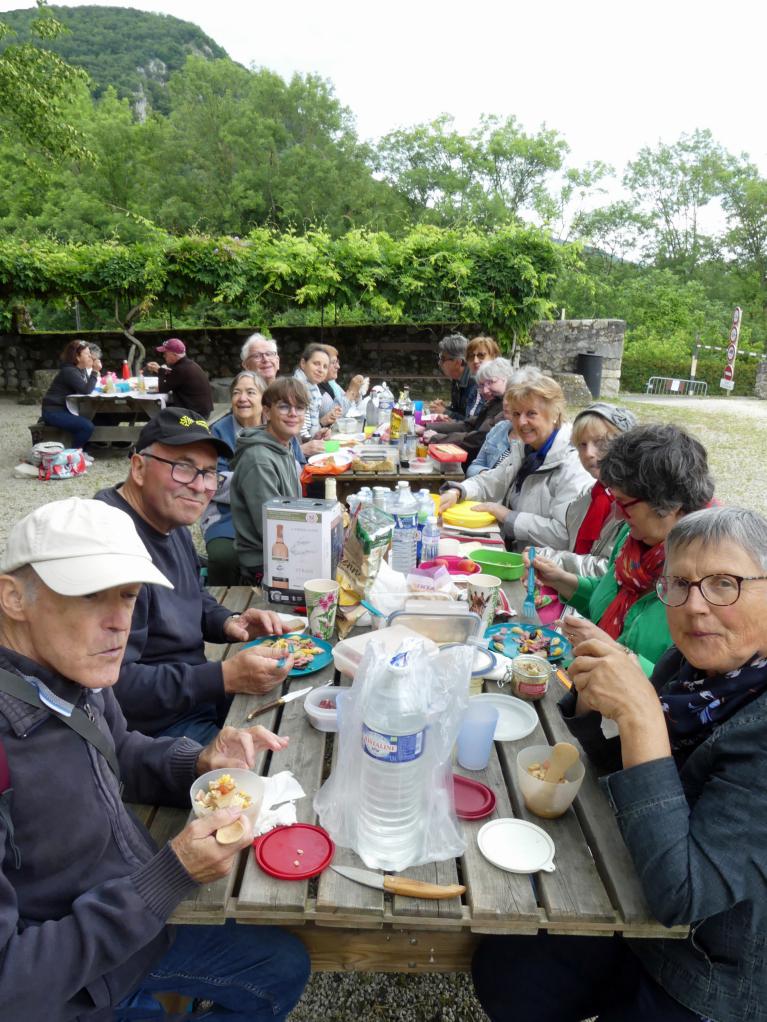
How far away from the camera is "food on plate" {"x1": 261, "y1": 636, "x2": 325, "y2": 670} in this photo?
7.00 ft

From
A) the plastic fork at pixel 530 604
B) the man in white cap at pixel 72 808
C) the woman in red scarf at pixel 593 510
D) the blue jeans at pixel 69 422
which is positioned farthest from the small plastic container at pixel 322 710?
the blue jeans at pixel 69 422

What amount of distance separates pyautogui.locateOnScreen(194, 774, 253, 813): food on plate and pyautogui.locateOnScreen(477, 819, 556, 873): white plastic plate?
0.55 m

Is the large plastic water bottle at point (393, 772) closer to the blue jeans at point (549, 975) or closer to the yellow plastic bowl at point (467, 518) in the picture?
the blue jeans at point (549, 975)

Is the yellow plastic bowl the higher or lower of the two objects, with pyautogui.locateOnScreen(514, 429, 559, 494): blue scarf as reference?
lower

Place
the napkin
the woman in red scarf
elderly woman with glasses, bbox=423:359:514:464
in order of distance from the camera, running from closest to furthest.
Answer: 1. the napkin
2. the woman in red scarf
3. elderly woman with glasses, bbox=423:359:514:464

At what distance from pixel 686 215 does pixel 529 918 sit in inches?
1840

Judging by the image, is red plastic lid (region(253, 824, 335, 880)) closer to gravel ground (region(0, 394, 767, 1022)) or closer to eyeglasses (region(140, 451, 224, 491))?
gravel ground (region(0, 394, 767, 1022))

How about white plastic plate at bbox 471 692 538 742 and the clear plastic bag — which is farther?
white plastic plate at bbox 471 692 538 742

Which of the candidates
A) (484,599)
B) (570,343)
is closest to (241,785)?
(484,599)

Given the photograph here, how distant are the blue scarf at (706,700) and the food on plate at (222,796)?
101 centimetres

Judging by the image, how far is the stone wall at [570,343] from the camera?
15383 mm

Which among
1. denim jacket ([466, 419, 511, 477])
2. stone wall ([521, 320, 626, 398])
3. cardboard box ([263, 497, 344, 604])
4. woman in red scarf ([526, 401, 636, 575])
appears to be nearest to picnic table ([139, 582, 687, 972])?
cardboard box ([263, 497, 344, 604])

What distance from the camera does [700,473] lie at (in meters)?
2.13

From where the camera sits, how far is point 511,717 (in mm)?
1919
